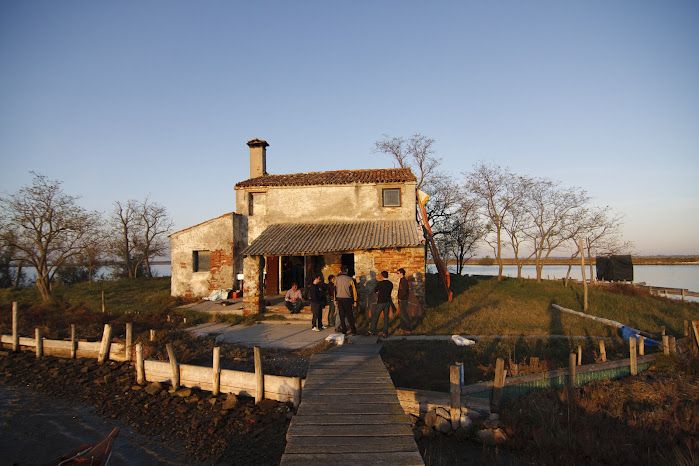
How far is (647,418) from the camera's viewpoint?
6301 mm

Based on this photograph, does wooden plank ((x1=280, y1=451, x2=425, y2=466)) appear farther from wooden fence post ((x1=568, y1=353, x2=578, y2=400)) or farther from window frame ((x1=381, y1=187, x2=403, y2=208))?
window frame ((x1=381, y1=187, x2=403, y2=208))

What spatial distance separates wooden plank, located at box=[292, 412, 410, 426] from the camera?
5484mm

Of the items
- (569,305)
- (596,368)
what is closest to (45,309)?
(596,368)

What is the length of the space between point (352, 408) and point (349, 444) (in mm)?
1068

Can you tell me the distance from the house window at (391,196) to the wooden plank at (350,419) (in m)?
12.4

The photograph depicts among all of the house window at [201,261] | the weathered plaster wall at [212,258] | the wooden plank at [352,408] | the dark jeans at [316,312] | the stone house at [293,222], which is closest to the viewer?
the wooden plank at [352,408]

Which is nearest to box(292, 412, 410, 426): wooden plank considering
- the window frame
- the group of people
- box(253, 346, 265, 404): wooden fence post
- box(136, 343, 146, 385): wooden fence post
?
box(253, 346, 265, 404): wooden fence post

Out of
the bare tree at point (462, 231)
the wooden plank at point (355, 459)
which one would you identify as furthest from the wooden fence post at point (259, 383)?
the bare tree at point (462, 231)

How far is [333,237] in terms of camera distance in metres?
15.7

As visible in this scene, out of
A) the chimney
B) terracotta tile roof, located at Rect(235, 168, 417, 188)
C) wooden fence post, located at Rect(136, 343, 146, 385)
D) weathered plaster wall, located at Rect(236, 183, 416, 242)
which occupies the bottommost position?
wooden fence post, located at Rect(136, 343, 146, 385)

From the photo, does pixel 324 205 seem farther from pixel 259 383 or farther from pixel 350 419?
pixel 350 419

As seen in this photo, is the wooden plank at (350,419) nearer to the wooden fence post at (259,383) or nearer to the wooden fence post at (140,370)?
the wooden fence post at (259,383)

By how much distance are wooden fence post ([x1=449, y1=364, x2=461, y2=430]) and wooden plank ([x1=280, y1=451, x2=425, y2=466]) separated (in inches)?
75.5

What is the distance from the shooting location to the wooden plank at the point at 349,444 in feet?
15.6
